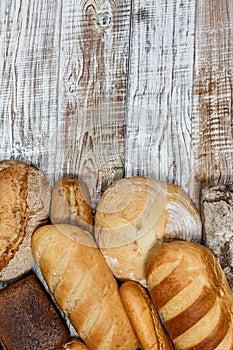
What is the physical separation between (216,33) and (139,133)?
378 mm

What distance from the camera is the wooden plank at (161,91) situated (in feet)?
6.37

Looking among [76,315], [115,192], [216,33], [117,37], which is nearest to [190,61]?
[216,33]

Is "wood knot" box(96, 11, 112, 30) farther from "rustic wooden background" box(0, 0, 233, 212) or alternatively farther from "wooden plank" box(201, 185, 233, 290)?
"wooden plank" box(201, 185, 233, 290)

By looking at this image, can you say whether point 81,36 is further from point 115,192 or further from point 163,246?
point 163,246

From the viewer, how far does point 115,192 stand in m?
1.86

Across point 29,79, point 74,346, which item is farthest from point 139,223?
point 29,79

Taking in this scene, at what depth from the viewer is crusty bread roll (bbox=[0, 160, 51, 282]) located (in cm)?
189

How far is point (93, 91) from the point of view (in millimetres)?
2012

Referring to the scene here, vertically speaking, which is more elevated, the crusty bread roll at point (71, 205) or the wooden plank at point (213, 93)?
the wooden plank at point (213, 93)

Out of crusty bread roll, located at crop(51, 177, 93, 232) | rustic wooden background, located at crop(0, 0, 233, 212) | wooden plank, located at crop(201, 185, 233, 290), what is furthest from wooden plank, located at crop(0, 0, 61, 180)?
wooden plank, located at crop(201, 185, 233, 290)

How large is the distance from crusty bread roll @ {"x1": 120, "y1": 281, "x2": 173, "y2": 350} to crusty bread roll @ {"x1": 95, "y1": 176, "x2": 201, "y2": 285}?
7 centimetres

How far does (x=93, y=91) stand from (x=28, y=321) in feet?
2.34

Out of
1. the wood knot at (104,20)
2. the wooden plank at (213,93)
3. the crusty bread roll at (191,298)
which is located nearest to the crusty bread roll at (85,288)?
the crusty bread roll at (191,298)

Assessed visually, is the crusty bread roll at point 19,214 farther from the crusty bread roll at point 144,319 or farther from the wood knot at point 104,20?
the wood knot at point 104,20
